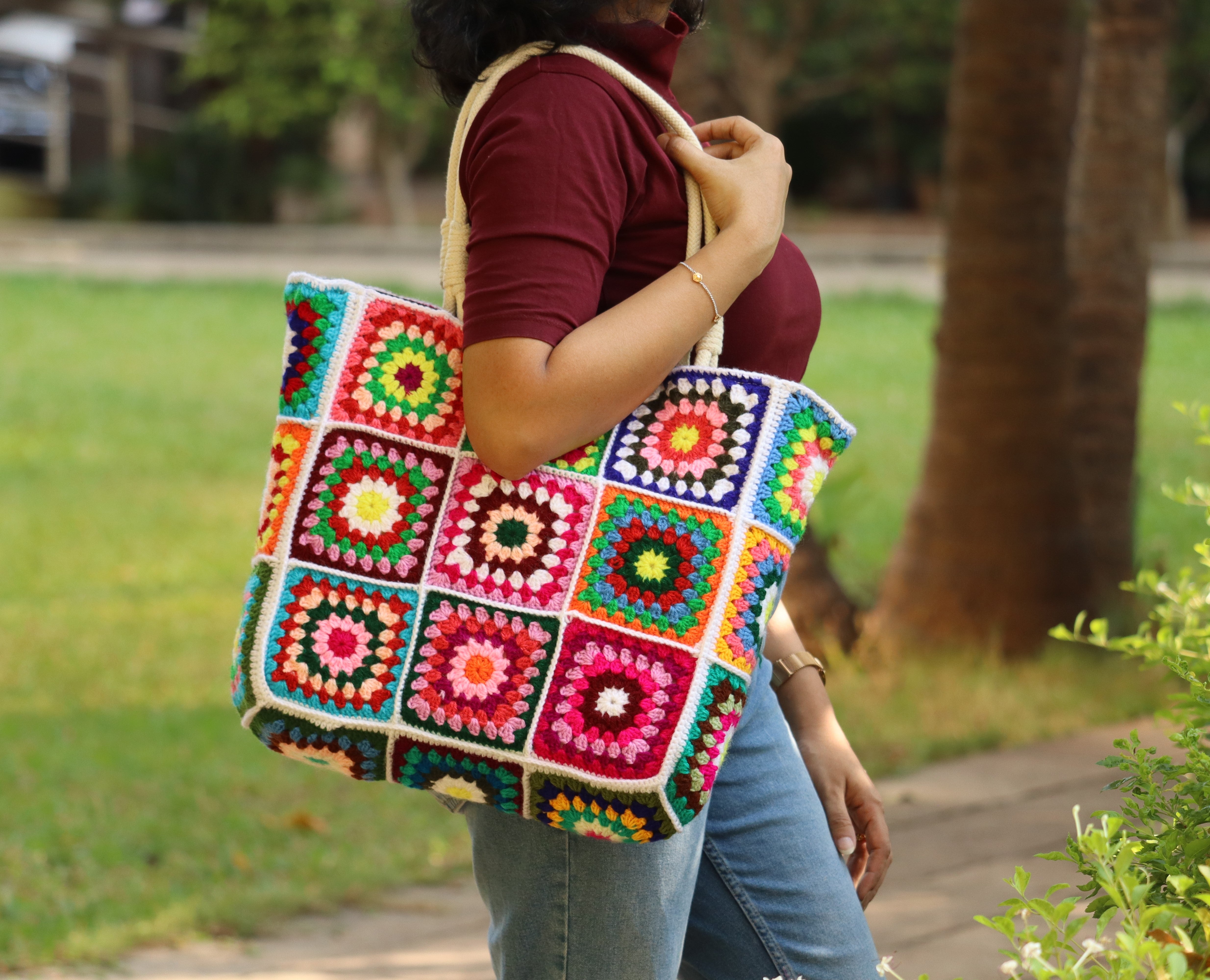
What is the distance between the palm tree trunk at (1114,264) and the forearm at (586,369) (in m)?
4.05

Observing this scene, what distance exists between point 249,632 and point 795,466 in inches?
23.3

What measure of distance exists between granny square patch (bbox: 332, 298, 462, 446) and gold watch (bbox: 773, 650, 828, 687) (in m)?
0.57

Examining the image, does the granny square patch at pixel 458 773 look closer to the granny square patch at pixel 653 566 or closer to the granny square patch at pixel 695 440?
the granny square patch at pixel 653 566

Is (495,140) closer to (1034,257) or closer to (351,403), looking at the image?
(351,403)

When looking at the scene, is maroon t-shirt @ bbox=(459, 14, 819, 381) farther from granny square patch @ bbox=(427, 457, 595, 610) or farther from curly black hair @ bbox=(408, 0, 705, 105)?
granny square patch @ bbox=(427, 457, 595, 610)

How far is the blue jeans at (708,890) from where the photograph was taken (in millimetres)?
1541

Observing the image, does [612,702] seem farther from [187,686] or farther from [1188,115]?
[1188,115]

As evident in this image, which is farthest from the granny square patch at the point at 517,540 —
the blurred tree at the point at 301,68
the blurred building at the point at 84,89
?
the blurred building at the point at 84,89

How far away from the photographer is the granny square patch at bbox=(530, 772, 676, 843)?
1453 millimetres

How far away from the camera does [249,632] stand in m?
1.54

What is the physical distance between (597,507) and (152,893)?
274cm

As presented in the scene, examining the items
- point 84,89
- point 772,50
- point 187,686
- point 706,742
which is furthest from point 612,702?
point 84,89

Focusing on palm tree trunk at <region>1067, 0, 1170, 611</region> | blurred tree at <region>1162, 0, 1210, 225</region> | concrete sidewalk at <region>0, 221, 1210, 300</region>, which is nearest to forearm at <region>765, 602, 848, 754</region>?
palm tree trunk at <region>1067, 0, 1170, 611</region>

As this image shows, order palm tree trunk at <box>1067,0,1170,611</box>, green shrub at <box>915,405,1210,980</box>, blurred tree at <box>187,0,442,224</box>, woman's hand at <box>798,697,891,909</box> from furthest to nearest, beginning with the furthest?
blurred tree at <box>187,0,442,224</box> → palm tree trunk at <box>1067,0,1170,611</box> → woman's hand at <box>798,697,891,909</box> → green shrub at <box>915,405,1210,980</box>
